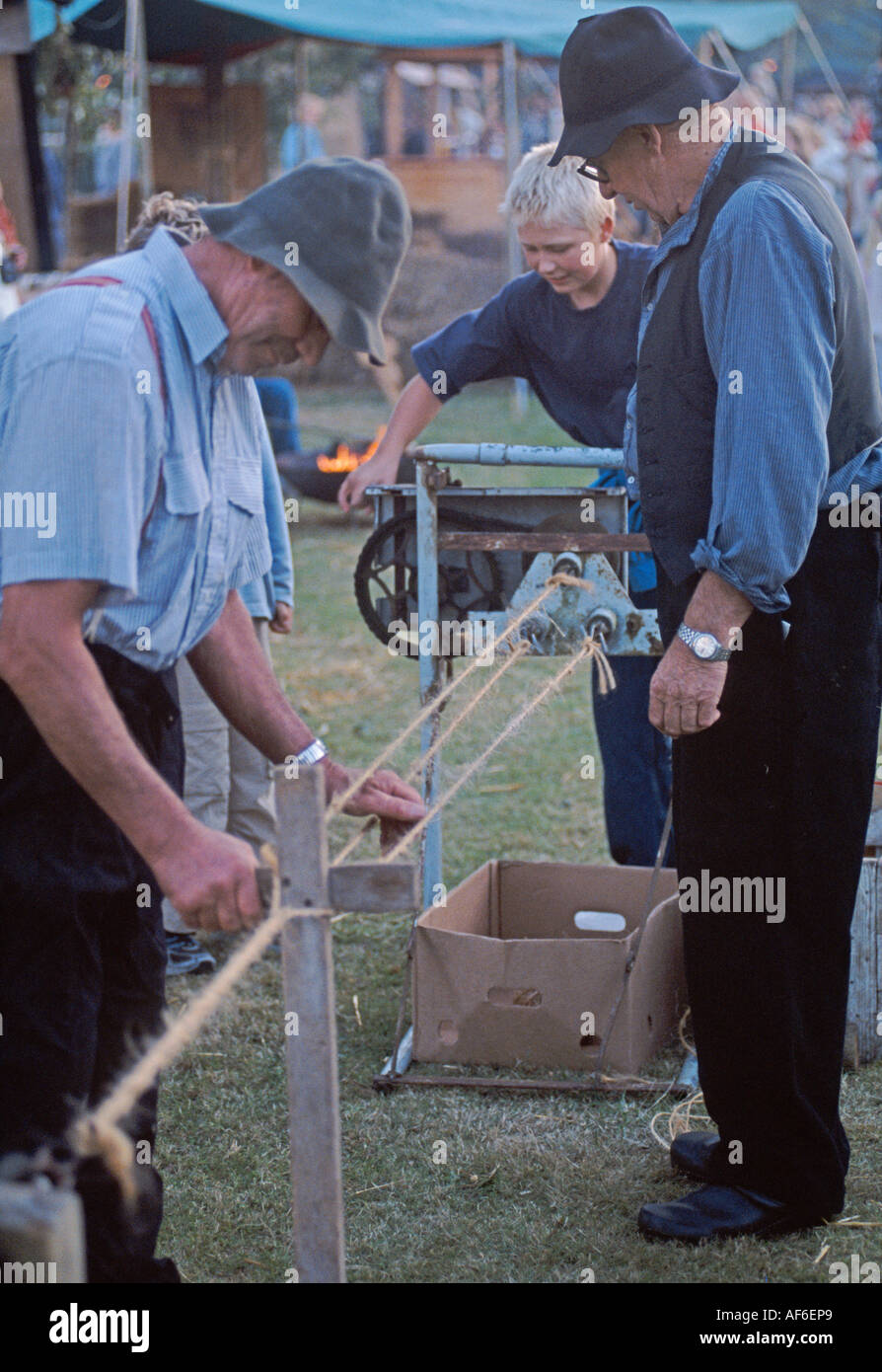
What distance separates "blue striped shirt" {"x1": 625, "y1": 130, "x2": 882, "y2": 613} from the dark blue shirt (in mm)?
1252

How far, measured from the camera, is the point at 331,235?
6.07ft

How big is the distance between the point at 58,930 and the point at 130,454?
67cm

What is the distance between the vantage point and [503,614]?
335cm

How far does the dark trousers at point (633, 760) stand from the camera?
3.93 m

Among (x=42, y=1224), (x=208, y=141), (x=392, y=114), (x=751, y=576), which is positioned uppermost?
(x=392, y=114)

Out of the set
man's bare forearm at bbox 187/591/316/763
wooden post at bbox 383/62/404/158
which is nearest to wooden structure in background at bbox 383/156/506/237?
wooden post at bbox 383/62/404/158

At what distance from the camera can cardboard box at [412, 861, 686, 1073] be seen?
3.38 meters

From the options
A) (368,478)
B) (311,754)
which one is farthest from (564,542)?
(311,754)

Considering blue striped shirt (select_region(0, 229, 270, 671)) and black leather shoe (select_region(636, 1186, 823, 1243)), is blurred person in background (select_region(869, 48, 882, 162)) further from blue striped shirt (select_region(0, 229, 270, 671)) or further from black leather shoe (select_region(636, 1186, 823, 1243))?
blue striped shirt (select_region(0, 229, 270, 671))

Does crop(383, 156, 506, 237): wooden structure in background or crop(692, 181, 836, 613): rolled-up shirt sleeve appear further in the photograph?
crop(383, 156, 506, 237): wooden structure in background

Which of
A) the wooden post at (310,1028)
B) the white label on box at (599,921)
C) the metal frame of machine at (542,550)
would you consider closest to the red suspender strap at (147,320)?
the wooden post at (310,1028)

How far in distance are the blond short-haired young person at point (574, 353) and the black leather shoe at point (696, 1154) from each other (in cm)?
113

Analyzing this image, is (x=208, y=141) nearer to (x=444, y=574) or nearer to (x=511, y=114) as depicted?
(x=511, y=114)
